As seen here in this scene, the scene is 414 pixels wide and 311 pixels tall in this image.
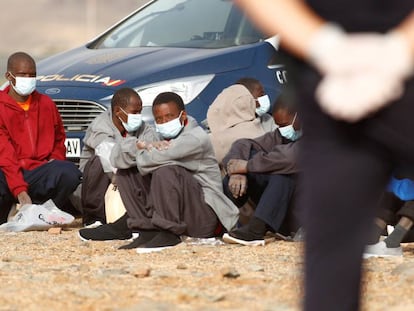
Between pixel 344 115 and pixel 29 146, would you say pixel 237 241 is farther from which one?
pixel 344 115

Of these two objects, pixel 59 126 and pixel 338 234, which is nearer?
pixel 338 234

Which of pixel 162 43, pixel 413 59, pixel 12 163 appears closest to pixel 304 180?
pixel 413 59

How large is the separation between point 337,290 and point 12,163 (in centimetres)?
758

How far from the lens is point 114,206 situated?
31.7 feet

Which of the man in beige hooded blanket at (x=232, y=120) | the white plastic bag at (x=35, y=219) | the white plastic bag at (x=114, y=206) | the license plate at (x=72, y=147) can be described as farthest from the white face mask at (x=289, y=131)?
the license plate at (x=72, y=147)

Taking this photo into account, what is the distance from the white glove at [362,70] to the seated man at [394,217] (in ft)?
16.7

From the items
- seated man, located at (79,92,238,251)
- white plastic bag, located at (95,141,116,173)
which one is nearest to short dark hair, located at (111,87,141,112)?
white plastic bag, located at (95,141,116,173)

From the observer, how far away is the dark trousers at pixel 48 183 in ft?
33.8

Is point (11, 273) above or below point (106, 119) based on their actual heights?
below

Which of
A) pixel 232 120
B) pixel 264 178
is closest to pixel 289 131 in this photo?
pixel 264 178

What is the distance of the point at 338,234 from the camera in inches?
113

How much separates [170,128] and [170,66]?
1841mm

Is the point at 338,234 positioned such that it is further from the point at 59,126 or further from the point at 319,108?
the point at 59,126

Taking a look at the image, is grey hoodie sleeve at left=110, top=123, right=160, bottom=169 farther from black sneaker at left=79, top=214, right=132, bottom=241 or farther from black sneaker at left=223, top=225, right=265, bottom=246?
black sneaker at left=223, top=225, right=265, bottom=246
